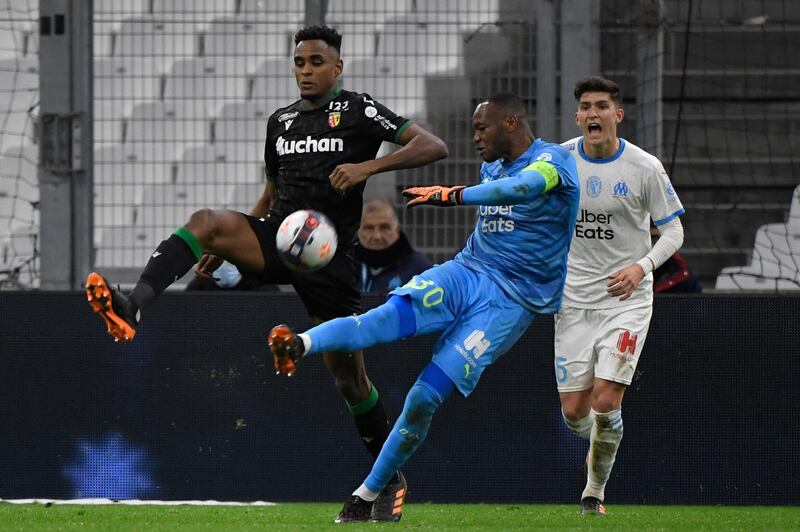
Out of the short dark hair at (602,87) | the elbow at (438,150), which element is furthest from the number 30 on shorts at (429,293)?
the short dark hair at (602,87)

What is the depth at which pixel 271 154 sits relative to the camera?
705 centimetres

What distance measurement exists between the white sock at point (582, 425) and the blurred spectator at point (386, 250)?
154cm

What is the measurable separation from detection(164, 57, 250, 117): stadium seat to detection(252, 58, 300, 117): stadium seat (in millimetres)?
138

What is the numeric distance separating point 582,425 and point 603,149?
1595 millimetres

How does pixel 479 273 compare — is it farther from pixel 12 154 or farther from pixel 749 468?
pixel 12 154

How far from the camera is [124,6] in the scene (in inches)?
351

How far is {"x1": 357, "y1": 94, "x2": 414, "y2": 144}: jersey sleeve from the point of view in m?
6.72

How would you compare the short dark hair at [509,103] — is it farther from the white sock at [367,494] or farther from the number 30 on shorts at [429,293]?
the white sock at [367,494]

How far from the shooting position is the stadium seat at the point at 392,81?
889cm

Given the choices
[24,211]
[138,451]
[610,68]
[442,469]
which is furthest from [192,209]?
[610,68]

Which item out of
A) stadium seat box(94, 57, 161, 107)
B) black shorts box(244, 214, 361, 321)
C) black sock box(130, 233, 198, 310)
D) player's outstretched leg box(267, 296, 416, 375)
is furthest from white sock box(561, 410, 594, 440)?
stadium seat box(94, 57, 161, 107)

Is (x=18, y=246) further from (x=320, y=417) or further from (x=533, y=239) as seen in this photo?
(x=533, y=239)

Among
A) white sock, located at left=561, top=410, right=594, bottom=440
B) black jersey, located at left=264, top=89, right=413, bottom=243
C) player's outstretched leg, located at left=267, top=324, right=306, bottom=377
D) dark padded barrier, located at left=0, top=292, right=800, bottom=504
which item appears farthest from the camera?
dark padded barrier, located at left=0, top=292, right=800, bottom=504

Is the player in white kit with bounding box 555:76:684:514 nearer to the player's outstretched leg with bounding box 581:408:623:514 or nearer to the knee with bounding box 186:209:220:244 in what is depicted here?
the player's outstretched leg with bounding box 581:408:623:514
